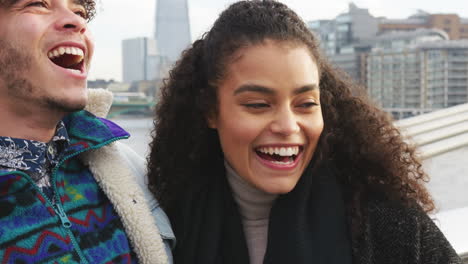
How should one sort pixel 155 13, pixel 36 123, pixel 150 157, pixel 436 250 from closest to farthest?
1. pixel 436 250
2. pixel 36 123
3. pixel 150 157
4. pixel 155 13

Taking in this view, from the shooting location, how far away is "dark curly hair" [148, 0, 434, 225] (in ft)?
4.77

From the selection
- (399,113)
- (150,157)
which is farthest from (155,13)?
(150,157)

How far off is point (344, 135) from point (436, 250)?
0.36m

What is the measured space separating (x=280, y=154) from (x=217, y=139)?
0.28m

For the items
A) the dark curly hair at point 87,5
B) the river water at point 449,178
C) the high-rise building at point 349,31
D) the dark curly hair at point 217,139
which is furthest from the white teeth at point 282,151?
the high-rise building at point 349,31

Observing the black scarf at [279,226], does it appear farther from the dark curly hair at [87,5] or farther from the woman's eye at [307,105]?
the dark curly hair at [87,5]

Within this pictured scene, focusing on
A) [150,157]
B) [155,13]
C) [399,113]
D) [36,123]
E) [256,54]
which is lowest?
[399,113]

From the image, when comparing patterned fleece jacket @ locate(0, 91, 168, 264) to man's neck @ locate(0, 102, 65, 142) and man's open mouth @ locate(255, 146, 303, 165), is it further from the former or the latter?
man's open mouth @ locate(255, 146, 303, 165)

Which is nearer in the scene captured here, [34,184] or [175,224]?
[34,184]

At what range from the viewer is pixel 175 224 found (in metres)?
1.61

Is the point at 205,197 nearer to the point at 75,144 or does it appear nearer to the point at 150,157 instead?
the point at 150,157

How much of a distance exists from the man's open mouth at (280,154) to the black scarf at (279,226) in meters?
0.08

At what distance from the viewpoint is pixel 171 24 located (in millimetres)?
60969

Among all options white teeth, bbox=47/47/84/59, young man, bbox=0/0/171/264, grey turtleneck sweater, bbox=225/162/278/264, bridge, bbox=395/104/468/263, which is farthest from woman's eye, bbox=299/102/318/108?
bridge, bbox=395/104/468/263
